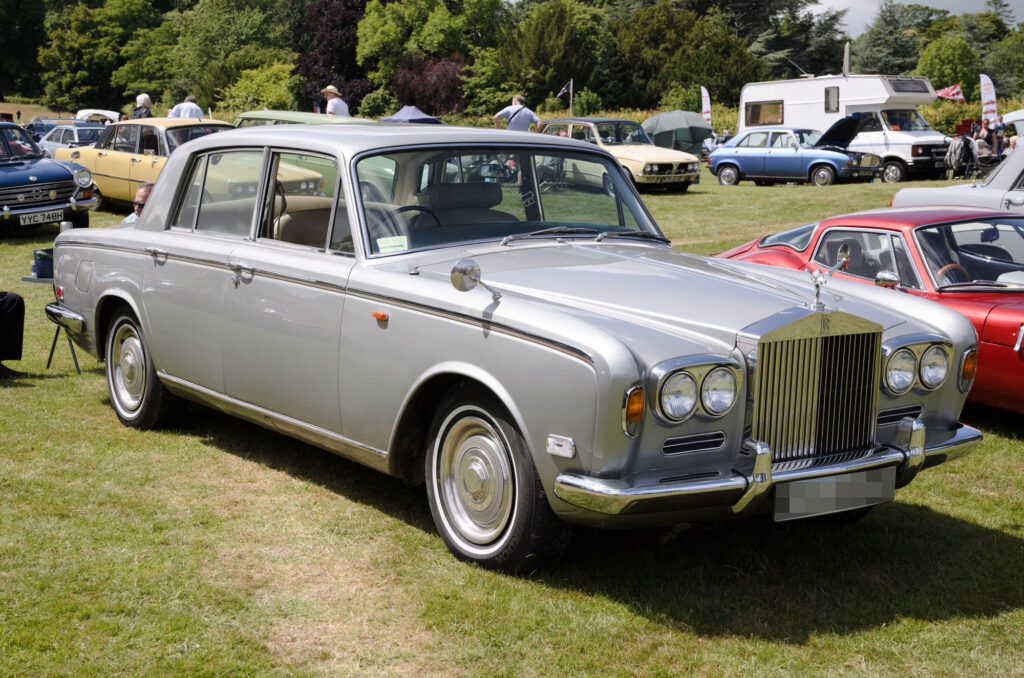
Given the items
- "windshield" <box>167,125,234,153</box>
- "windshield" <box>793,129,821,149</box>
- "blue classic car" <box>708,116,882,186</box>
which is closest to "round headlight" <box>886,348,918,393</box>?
"windshield" <box>167,125,234,153</box>

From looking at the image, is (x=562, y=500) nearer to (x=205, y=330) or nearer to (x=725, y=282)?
(x=725, y=282)

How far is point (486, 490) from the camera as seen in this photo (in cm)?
413

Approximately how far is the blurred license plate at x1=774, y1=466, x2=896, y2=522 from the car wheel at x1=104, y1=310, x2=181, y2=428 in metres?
3.66

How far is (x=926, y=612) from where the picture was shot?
12.8 ft

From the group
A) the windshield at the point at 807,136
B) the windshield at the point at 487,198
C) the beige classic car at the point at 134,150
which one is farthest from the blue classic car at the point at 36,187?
the windshield at the point at 807,136

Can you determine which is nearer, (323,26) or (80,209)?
(80,209)

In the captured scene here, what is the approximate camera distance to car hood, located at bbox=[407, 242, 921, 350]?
3.91 meters

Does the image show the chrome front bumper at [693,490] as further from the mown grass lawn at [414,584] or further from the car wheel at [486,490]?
the mown grass lawn at [414,584]

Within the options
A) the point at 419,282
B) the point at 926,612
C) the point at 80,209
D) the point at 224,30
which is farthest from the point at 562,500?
the point at 224,30

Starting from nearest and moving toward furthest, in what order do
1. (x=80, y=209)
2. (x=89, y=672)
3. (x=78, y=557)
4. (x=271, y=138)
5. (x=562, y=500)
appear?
(x=89, y=672) < (x=562, y=500) < (x=78, y=557) < (x=271, y=138) < (x=80, y=209)

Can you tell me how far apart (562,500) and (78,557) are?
2.02 metres

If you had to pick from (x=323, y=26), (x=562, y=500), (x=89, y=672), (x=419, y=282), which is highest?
(x=323, y=26)

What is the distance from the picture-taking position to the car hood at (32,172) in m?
14.6

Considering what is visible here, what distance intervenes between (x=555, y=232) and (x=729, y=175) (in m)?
22.9
